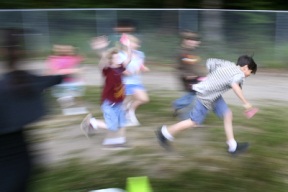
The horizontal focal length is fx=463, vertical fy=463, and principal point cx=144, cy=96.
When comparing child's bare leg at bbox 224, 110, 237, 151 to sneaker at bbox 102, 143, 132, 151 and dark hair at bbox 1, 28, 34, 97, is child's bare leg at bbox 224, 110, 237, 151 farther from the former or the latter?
dark hair at bbox 1, 28, 34, 97

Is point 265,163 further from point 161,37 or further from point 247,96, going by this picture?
point 161,37

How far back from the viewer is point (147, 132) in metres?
5.95

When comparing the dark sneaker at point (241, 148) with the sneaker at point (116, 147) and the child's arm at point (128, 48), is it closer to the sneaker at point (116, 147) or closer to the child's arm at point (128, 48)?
the sneaker at point (116, 147)

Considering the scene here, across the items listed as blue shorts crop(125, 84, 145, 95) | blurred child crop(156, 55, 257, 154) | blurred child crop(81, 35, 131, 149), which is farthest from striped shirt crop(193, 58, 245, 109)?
blue shorts crop(125, 84, 145, 95)

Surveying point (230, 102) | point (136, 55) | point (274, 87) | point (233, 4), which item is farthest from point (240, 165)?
point (233, 4)

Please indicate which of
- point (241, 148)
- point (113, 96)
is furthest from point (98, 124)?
point (241, 148)

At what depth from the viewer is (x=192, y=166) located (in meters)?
4.80

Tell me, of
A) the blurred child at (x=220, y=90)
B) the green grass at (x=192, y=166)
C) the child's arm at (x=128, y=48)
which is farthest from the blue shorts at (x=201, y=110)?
the child's arm at (x=128, y=48)

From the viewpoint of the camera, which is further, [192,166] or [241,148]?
[241,148]

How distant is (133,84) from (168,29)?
4884mm

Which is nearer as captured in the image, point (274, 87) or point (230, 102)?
point (230, 102)

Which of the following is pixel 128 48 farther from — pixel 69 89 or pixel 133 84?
pixel 69 89

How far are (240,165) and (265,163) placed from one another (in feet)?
0.90

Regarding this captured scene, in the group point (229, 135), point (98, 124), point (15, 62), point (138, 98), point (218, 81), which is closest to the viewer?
point (15, 62)
